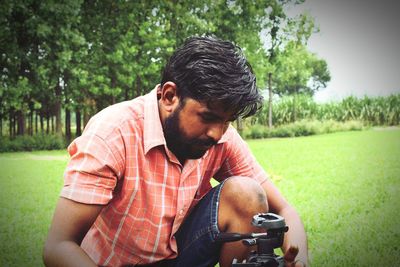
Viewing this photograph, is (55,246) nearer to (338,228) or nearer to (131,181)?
(131,181)

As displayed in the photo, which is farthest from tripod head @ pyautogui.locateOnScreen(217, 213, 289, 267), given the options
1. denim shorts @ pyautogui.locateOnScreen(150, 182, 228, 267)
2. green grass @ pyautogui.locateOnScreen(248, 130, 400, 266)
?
green grass @ pyautogui.locateOnScreen(248, 130, 400, 266)

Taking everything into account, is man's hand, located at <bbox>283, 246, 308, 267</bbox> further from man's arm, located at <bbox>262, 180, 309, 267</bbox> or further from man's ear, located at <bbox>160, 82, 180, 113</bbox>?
man's ear, located at <bbox>160, 82, 180, 113</bbox>

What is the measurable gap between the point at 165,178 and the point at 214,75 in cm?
40

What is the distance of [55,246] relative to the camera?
4.12ft

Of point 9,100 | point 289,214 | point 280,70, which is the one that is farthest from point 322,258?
point 280,70

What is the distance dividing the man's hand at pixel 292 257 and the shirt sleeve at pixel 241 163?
1.40ft

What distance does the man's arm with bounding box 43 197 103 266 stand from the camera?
125cm

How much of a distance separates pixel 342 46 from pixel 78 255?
19.7 ft

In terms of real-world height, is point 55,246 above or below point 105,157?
below

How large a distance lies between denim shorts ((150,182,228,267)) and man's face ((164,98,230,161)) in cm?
24

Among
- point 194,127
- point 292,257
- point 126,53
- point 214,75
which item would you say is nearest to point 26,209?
point 194,127

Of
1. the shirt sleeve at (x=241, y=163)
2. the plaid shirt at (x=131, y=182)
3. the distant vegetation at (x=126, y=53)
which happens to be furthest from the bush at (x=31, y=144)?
the plaid shirt at (x=131, y=182)

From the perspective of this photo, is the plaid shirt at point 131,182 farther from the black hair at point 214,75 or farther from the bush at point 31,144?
the bush at point 31,144

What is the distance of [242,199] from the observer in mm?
1647
